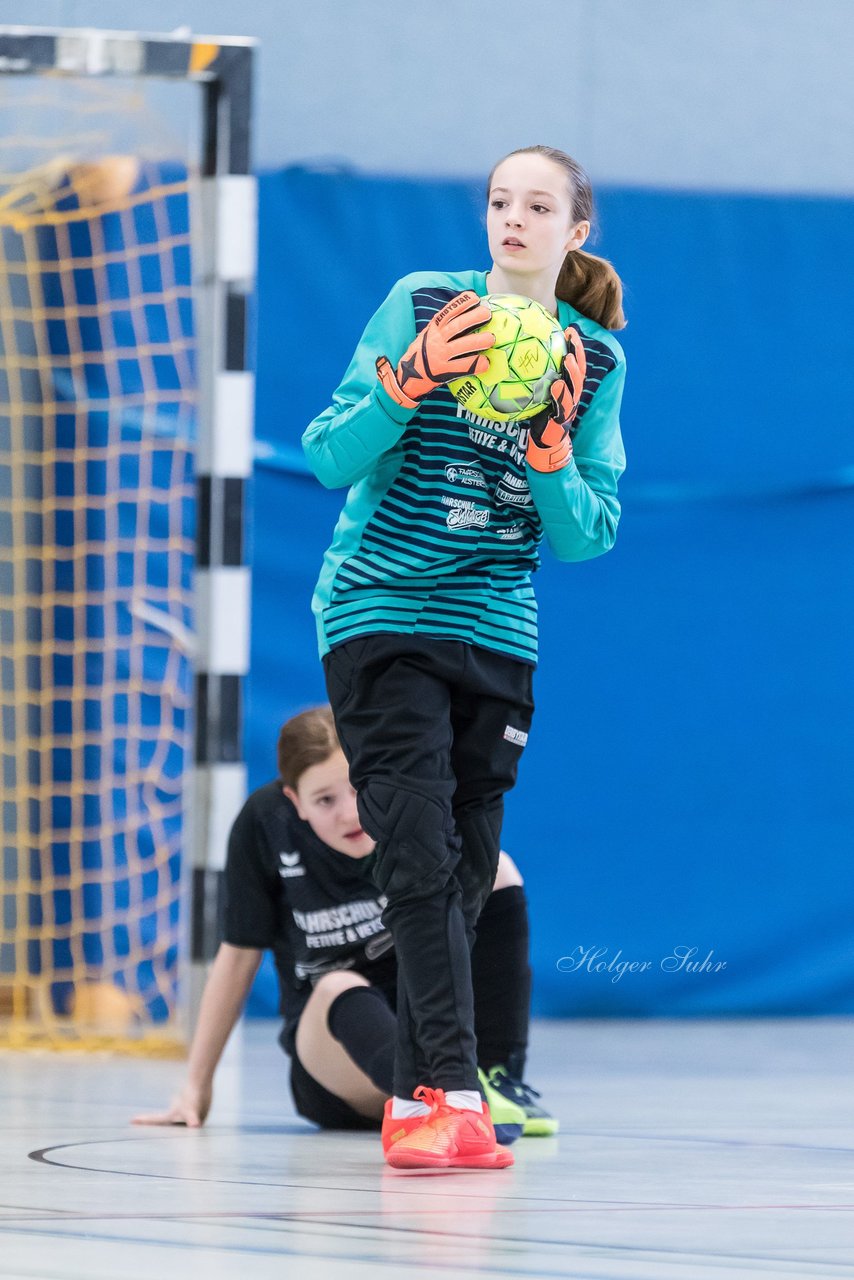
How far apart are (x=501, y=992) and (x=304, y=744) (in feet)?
1.41

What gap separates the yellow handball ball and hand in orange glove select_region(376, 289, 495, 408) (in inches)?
0.5

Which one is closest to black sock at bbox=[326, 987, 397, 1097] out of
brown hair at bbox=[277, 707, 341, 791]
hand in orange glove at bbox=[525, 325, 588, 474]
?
brown hair at bbox=[277, 707, 341, 791]

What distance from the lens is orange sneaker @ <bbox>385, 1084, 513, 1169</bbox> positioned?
1.97 metres

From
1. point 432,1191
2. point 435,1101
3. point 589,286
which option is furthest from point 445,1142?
point 589,286

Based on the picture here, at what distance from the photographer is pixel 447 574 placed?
2.15 meters

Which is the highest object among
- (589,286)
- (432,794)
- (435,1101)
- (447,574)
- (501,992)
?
(589,286)

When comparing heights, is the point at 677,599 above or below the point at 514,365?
below

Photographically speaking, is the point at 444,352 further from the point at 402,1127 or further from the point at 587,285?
the point at 402,1127

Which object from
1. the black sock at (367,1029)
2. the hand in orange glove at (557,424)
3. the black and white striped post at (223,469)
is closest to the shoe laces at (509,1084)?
the black sock at (367,1029)

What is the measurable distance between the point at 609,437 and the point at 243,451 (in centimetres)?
160

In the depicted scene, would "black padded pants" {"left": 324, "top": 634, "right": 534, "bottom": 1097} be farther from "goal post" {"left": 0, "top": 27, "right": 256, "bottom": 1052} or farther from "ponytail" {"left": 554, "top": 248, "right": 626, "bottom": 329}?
"goal post" {"left": 0, "top": 27, "right": 256, "bottom": 1052}

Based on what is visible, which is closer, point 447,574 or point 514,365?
point 514,365

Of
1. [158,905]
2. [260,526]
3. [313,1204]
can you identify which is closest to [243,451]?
[260,526]

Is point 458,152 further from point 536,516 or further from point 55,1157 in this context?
point 55,1157
